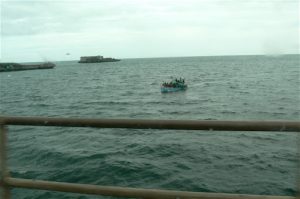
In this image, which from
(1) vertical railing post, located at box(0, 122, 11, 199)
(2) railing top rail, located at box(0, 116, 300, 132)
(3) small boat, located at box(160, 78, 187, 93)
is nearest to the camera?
(2) railing top rail, located at box(0, 116, 300, 132)

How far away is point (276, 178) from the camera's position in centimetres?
1454

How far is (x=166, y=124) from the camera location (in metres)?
2.35

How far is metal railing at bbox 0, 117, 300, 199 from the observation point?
2246 mm

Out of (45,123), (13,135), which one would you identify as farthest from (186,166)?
(45,123)

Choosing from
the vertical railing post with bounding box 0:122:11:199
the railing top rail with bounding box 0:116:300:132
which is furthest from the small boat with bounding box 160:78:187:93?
the railing top rail with bounding box 0:116:300:132

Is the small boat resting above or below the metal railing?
below

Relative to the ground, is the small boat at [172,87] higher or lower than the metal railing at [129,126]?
lower

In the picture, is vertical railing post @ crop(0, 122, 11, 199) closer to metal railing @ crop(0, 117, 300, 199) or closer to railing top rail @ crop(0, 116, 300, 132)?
metal railing @ crop(0, 117, 300, 199)

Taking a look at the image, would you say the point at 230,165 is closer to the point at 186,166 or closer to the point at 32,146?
the point at 186,166

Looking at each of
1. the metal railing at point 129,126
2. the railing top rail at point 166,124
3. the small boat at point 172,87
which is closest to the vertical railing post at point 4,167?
the metal railing at point 129,126

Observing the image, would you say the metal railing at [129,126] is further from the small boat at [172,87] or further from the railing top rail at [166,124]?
the small boat at [172,87]

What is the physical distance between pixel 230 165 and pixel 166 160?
9.15 feet

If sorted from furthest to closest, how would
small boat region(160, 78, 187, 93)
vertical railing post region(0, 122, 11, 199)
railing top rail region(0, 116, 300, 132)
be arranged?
small boat region(160, 78, 187, 93), vertical railing post region(0, 122, 11, 199), railing top rail region(0, 116, 300, 132)

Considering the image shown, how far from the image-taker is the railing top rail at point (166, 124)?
223cm
